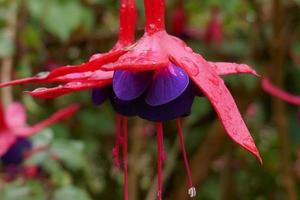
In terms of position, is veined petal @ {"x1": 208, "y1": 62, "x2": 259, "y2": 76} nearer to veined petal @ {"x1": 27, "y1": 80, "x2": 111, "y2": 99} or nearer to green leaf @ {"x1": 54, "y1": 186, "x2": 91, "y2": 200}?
veined petal @ {"x1": 27, "y1": 80, "x2": 111, "y2": 99}

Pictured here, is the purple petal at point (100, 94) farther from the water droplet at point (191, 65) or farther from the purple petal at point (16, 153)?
the purple petal at point (16, 153)

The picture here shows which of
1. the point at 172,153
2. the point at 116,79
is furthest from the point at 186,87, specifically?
the point at 172,153

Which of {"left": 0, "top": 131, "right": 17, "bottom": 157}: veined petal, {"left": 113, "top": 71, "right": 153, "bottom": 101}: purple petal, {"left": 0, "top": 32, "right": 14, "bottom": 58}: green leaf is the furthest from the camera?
{"left": 0, "top": 32, "right": 14, "bottom": 58}: green leaf

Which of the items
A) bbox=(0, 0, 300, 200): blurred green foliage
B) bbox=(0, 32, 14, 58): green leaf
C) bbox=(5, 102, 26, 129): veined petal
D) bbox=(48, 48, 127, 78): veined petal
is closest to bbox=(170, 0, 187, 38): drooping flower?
bbox=(0, 0, 300, 200): blurred green foliage

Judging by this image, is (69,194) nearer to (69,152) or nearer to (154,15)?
(69,152)

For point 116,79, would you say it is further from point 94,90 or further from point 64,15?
point 64,15

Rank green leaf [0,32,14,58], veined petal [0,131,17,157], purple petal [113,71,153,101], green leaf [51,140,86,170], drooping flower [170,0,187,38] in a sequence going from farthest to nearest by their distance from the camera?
drooping flower [170,0,187,38], green leaf [0,32,14,58], green leaf [51,140,86,170], veined petal [0,131,17,157], purple petal [113,71,153,101]

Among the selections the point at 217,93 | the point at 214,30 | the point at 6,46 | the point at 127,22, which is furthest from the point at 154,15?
the point at 214,30
